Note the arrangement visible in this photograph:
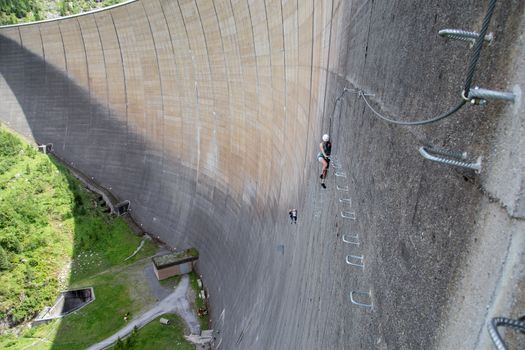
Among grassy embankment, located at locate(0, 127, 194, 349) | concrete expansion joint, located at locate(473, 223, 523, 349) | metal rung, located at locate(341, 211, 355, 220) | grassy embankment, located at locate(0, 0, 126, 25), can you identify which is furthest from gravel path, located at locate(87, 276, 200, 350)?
grassy embankment, located at locate(0, 0, 126, 25)

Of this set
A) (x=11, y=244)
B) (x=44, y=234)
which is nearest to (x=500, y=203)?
(x=11, y=244)

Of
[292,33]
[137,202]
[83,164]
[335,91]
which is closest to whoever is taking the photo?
[335,91]

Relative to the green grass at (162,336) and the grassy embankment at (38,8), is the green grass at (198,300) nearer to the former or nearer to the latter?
the green grass at (162,336)

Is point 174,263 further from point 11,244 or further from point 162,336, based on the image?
point 11,244

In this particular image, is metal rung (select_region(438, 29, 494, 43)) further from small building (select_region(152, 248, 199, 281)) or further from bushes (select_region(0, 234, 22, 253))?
bushes (select_region(0, 234, 22, 253))

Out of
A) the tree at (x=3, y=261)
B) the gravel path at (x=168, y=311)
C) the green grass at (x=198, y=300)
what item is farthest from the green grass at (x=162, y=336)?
the tree at (x=3, y=261)

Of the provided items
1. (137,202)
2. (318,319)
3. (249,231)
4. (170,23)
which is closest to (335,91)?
(318,319)

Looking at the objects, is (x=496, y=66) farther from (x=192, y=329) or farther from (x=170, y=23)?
(x=170, y=23)
